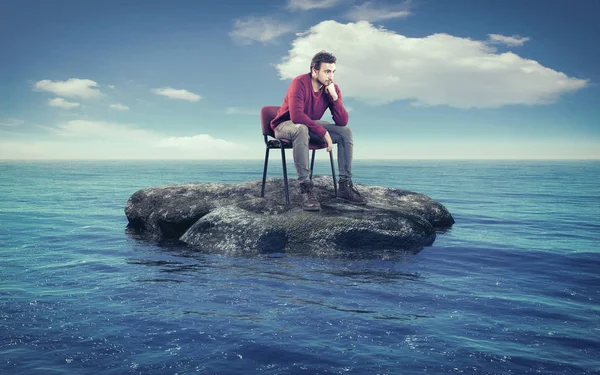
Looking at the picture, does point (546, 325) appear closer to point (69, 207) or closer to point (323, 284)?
point (323, 284)

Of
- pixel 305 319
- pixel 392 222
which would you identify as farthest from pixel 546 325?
pixel 392 222

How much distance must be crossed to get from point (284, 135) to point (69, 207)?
1226cm

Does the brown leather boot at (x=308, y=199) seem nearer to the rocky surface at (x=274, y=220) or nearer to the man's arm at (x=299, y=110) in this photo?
the rocky surface at (x=274, y=220)

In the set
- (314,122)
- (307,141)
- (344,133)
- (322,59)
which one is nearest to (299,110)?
(314,122)

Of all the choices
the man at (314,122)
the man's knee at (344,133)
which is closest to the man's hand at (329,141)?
the man at (314,122)

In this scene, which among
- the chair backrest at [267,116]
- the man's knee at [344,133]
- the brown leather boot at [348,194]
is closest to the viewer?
the man's knee at [344,133]

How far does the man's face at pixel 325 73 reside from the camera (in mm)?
7895

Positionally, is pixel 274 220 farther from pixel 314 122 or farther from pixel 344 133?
pixel 344 133

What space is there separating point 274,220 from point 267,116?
2439 millimetres

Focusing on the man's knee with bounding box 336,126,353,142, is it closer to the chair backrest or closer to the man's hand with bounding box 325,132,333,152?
the man's hand with bounding box 325,132,333,152

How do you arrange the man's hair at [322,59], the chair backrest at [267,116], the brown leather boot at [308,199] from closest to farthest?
the man's hair at [322,59] < the brown leather boot at [308,199] < the chair backrest at [267,116]

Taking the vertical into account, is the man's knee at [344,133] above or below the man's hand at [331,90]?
below

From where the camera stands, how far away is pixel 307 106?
8.23 meters

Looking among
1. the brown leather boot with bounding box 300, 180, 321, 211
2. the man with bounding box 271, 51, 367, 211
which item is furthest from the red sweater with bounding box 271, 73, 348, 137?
A: the brown leather boot with bounding box 300, 180, 321, 211
